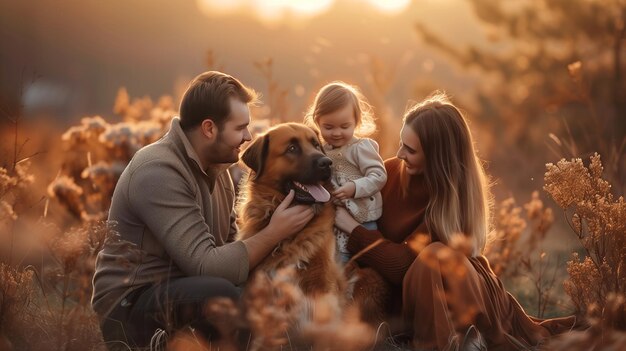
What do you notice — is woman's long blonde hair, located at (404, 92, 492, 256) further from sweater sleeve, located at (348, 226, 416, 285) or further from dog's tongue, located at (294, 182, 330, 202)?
dog's tongue, located at (294, 182, 330, 202)

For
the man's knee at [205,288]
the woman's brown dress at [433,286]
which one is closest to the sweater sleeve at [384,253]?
the woman's brown dress at [433,286]

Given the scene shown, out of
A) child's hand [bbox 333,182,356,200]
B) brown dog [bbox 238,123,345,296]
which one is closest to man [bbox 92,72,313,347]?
brown dog [bbox 238,123,345,296]

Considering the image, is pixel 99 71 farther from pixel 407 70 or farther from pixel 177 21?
pixel 407 70

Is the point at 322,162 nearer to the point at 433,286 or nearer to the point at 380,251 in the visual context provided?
the point at 380,251

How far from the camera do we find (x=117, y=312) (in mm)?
3977

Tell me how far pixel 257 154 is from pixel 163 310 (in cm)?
110

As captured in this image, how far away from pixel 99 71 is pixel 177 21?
200 inches

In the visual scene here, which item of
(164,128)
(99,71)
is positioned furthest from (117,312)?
(99,71)

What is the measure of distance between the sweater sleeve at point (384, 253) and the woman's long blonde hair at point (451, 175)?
23 centimetres

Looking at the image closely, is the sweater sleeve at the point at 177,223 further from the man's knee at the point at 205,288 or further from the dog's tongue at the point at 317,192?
the dog's tongue at the point at 317,192

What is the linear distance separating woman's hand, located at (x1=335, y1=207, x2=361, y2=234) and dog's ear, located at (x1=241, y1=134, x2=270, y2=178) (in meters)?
0.57

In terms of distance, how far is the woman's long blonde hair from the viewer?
427 centimetres

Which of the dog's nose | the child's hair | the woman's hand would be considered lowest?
the woman's hand

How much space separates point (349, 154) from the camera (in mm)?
4598
